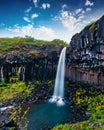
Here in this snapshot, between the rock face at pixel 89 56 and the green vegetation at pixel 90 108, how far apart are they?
2.90 m

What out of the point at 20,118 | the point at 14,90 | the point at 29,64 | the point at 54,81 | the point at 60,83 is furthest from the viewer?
the point at 29,64

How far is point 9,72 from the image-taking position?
42.8m

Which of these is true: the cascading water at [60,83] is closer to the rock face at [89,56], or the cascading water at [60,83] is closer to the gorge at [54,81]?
the gorge at [54,81]

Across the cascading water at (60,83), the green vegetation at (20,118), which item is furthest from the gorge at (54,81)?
the green vegetation at (20,118)

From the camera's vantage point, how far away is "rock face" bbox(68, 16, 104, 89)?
102 feet

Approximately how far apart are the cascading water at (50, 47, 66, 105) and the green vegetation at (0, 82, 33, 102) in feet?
16.2

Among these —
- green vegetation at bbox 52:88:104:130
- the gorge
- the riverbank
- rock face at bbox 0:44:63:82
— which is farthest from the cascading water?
green vegetation at bbox 52:88:104:130

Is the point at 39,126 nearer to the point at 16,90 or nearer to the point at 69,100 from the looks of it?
the point at 69,100

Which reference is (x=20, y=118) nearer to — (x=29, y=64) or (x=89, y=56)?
(x=89, y=56)

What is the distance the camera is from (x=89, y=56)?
112 ft

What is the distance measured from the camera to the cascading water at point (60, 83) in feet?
112

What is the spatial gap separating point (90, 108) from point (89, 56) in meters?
10.2

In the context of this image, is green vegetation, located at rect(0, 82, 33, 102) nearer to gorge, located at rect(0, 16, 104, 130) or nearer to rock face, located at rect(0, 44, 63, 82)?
gorge, located at rect(0, 16, 104, 130)

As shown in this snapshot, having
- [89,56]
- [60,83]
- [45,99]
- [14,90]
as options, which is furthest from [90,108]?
[14,90]
